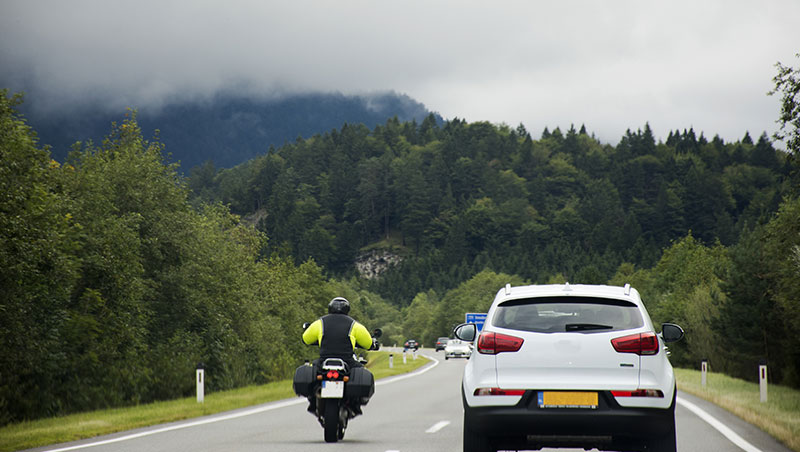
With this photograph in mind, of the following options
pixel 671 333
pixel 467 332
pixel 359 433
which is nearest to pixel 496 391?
pixel 467 332

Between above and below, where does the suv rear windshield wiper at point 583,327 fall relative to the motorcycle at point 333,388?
above

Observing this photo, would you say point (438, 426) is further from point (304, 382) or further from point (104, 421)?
point (104, 421)

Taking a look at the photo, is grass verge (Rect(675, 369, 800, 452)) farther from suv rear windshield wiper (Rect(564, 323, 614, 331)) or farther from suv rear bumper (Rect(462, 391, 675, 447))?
suv rear windshield wiper (Rect(564, 323, 614, 331))

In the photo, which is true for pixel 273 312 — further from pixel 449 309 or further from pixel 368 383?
pixel 449 309

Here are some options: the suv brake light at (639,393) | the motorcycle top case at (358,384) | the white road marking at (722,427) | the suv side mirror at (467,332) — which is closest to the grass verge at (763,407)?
the white road marking at (722,427)

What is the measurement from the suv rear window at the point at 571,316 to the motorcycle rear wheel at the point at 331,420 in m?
4.36

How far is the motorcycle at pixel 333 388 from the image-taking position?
41.9 feet

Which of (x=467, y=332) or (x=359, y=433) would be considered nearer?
(x=467, y=332)

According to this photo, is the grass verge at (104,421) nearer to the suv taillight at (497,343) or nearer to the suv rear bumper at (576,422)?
the suv taillight at (497,343)

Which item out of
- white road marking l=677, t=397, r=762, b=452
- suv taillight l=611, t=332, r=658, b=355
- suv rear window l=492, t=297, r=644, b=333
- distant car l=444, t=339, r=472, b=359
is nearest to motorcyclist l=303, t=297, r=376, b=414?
suv rear window l=492, t=297, r=644, b=333

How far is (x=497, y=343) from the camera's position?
354 inches

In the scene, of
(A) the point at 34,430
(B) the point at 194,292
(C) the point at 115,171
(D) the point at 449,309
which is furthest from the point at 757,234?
(D) the point at 449,309

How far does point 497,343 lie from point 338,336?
14.4 ft

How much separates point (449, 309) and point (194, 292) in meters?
119
